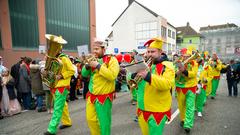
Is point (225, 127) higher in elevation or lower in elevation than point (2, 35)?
lower

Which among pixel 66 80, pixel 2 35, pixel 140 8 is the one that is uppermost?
pixel 140 8

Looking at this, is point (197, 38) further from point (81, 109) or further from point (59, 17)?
point (81, 109)

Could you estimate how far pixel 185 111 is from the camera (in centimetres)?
460

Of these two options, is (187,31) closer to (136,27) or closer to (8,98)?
(136,27)

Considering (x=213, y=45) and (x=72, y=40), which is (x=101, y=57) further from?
(x=213, y=45)

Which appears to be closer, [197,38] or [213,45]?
[213,45]

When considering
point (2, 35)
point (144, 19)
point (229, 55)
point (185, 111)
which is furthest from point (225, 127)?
point (144, 19)

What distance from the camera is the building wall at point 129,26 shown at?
30.0 metres

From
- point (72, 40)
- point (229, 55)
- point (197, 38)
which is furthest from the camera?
point (197, 38)

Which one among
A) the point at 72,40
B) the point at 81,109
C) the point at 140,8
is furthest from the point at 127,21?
the point at 81,109

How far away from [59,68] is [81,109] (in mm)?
2823

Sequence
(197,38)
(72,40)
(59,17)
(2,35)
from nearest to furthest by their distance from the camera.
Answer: (2,35), (59,17), (72,40), (197,38)

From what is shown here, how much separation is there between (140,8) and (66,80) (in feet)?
90.9

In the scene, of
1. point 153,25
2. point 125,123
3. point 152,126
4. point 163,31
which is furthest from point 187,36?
point 152,126
